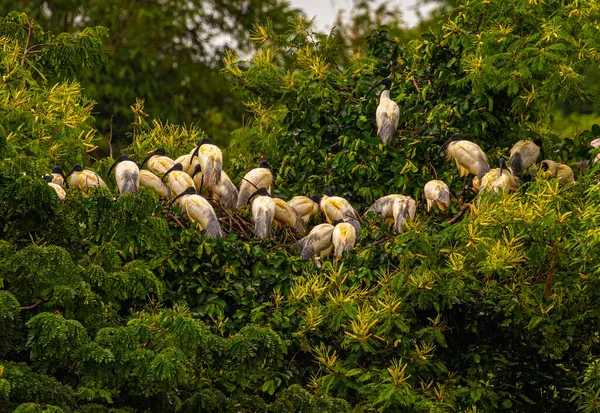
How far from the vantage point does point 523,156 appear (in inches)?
259

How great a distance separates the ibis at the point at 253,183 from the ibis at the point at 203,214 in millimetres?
578

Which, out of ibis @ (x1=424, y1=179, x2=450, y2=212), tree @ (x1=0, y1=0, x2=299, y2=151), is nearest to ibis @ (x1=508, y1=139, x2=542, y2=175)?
ibis @ (x1=424, y1=179, x2=450, y2=212)

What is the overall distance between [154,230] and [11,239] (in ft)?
1.52

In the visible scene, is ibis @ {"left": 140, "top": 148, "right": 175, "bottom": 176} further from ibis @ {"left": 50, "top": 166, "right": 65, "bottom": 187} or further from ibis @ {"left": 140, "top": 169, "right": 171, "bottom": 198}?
ibis @ {"left": 50, "top": 166, "right": 65, "bottom": 187}

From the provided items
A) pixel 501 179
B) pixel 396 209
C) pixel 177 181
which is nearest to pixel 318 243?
pixel 396 209

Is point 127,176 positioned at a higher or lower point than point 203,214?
higher

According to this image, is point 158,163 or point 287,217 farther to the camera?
point 158,163

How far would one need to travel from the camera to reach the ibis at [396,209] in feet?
20.0

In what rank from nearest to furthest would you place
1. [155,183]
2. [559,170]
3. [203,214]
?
[203,214] → [155,183] → [559,170]

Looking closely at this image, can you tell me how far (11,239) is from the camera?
4.14 m

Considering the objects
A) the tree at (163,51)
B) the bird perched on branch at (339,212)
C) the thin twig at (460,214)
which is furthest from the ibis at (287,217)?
the tree at (163,51)

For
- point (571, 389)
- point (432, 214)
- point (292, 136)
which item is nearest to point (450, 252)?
point (571, 389)

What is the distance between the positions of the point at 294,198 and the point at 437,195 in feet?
2.43

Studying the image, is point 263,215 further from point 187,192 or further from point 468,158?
point 468,158
